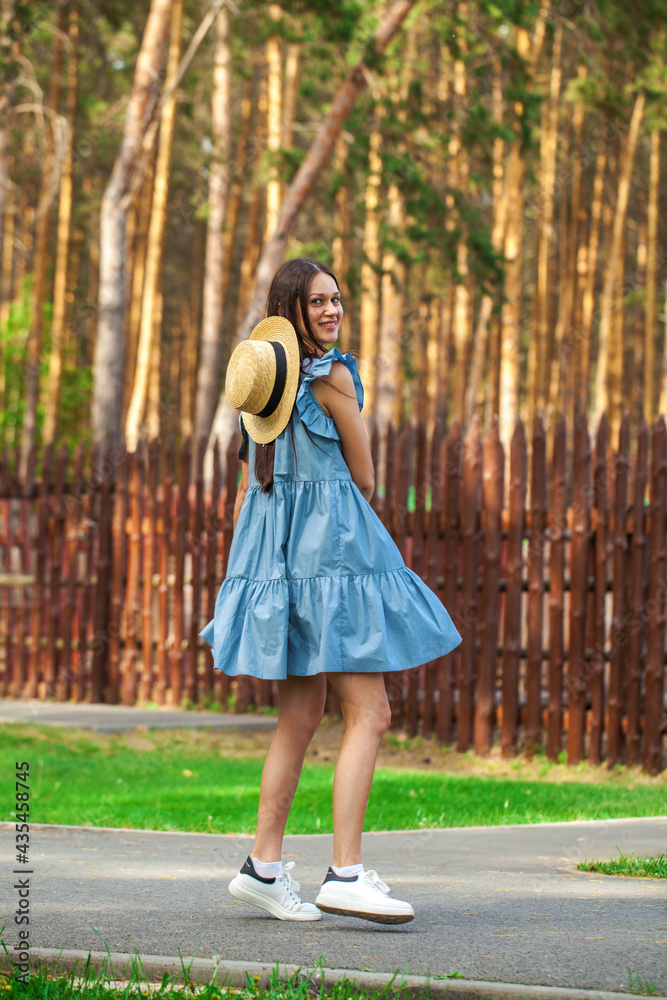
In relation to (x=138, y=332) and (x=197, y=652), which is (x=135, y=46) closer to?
(x=138, y=332)

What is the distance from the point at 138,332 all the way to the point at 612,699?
77.7 ft

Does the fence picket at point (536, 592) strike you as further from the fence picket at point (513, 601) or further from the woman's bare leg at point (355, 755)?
the woman's bare leg at point (355, 755)

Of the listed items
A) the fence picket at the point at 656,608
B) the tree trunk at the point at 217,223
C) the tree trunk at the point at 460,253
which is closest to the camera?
the fence picket at the point at 656,608

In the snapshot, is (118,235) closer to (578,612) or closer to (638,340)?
(578,612)

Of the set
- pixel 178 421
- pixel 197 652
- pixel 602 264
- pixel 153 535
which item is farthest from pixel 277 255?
pixel 178 421

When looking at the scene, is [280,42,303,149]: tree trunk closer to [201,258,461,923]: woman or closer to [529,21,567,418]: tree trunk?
[529,21,567,418]: tree trunk

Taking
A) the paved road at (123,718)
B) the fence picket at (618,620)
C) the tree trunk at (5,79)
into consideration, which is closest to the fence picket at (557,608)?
the fence picket at (618,620)

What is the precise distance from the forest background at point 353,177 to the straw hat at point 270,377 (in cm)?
441

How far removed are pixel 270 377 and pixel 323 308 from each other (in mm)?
287

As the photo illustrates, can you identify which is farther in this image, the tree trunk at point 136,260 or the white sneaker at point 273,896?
the tree trunk at point 136,260

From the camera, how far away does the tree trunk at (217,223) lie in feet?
56.5

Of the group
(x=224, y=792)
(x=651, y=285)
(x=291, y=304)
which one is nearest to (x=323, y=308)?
(x=291, y=304)

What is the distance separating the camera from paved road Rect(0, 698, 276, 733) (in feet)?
25.8

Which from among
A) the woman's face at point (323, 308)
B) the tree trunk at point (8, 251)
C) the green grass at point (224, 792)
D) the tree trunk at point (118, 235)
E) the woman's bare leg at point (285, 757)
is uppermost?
the tree trunk at point (8, 251)
